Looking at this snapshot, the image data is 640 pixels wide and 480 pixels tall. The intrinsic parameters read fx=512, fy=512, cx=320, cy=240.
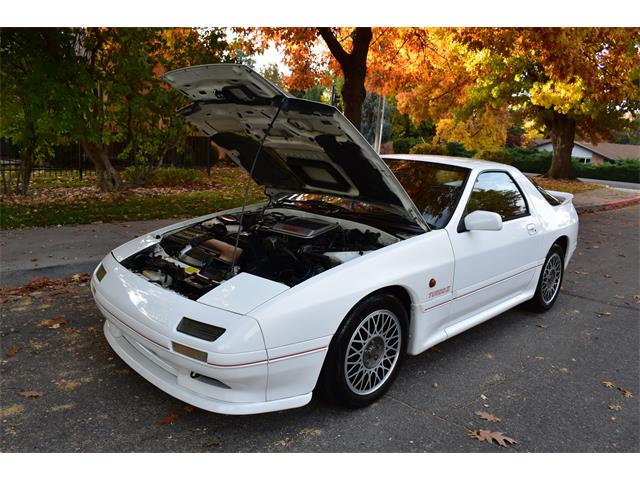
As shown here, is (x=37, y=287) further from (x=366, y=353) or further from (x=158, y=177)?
(x=158, y=177)

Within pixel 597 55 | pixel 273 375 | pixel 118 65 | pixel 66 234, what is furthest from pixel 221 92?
pixel 597 55

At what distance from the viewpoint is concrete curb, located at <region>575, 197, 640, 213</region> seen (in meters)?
13.9

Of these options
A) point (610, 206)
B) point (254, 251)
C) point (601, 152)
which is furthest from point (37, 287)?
point (601, 152)

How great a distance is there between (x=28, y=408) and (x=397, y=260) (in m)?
2.39

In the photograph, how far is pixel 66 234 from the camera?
7.16 m

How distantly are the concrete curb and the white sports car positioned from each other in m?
10.2

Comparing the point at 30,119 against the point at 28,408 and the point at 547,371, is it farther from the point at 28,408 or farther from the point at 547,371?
the point at 547,371

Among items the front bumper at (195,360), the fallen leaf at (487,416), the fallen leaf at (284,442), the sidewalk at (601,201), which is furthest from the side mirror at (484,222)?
the sidewalk at (601,201)

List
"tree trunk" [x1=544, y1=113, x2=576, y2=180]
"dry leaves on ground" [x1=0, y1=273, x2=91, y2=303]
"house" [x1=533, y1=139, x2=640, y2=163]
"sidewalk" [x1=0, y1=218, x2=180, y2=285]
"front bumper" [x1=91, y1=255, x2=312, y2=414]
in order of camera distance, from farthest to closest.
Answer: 1. "house" [x1=533, y1=139, x2=640, y2=163]
2. "tree trunk" [x1=544, y1=113, x2=576, y2=180]
3. "sidewalk" [x1=0, y1=218, x2=180, y2=285]
4. "dry leaves on ground" [x1=0, y1=273, x2=91, y2=303]
5. "front bumper" [x1=91, y1=255, x2=312, y2=414]

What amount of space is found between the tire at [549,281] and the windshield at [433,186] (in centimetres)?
142

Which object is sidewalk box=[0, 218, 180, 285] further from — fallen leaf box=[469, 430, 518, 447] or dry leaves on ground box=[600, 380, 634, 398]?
dry leaves on ground box=[600, 380, 634, 398]

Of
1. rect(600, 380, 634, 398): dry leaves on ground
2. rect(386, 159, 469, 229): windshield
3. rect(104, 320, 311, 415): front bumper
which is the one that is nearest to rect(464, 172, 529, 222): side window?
rect(386, 159, 469, 229): windshield

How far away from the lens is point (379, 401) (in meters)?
3.27

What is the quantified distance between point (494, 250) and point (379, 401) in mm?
1560
